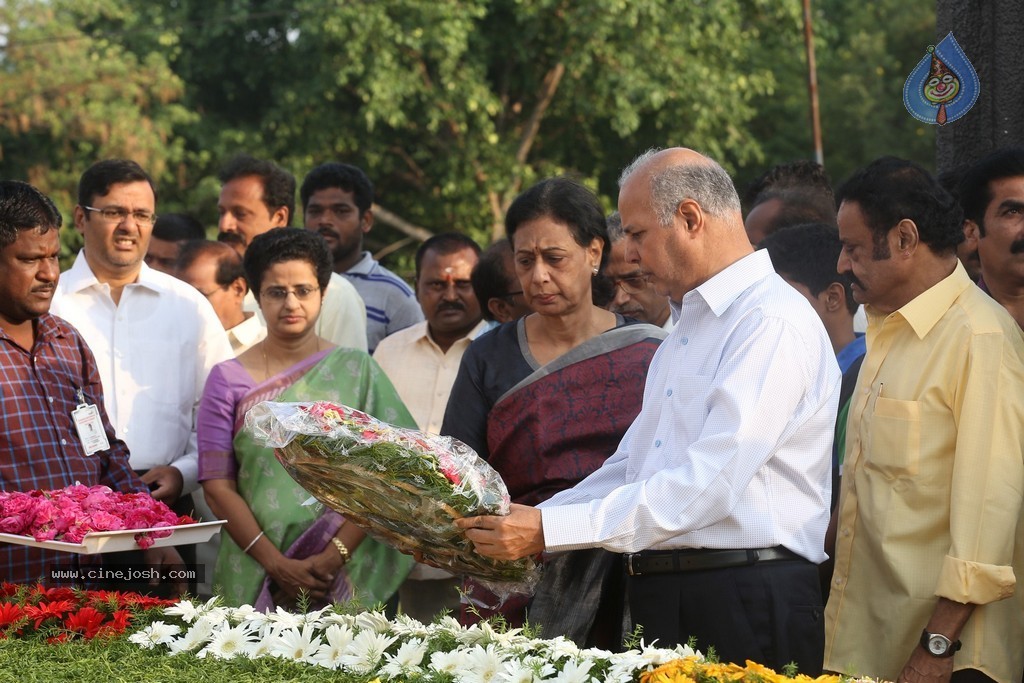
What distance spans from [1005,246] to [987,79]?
1214 mm

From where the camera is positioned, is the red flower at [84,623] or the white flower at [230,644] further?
the red flower at [84,623]

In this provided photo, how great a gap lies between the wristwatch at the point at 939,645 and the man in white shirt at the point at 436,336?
269 cm

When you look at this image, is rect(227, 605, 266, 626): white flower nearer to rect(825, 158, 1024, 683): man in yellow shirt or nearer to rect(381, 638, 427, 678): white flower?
rect(381, 638, 427, 678): white flower

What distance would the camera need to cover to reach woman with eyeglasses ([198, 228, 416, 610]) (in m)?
4.84

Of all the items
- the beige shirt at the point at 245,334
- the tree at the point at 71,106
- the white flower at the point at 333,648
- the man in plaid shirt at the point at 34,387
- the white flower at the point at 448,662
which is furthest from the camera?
the tree at the point at 71,106

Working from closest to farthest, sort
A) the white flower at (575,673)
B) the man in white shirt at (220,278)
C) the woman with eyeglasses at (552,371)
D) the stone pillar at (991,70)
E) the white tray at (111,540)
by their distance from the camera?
the white flower at (575,673)
the white tray at (111,540)
the woman with eyeglasses at (552,371)
the stone pillar at (991,70)
the man in white shirt at (220,278)

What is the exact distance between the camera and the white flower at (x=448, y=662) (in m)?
2.96

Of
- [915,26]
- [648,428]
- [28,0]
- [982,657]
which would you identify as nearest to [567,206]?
[648,428]

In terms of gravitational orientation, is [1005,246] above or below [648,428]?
above

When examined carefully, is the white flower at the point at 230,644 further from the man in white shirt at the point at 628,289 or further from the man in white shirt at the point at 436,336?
the man in white shirt at the point at 628,289

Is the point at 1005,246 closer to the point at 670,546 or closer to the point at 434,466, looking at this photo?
the point at 670,546

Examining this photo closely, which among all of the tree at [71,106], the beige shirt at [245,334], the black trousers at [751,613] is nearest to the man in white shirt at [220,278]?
the beige shirt at [245,334]

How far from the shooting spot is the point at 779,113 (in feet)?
87.9

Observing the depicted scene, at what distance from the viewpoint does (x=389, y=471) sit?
10.1 ft
